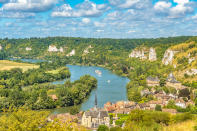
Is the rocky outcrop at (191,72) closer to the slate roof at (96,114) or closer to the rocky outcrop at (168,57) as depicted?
the rocky outcrop at (168,57)

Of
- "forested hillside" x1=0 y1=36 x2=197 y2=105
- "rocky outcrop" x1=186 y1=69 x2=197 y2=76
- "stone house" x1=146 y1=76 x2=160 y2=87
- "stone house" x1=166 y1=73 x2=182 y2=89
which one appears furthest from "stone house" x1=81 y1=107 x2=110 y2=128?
"rocky outcrop" x1=186 y1=69 x2=197 y2=76

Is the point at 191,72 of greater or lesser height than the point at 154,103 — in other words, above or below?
above

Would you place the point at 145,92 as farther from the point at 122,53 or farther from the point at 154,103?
the point at 122,53

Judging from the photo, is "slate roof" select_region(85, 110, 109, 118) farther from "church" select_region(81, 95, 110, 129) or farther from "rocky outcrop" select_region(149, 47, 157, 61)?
"rocky outcrop" select_region(149, 47, 157, 61)

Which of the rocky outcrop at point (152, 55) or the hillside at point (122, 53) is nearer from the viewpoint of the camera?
the hillside at point (122, 53)

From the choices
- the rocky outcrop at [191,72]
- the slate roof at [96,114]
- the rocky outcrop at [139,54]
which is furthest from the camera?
the rocky outcrop at [139,54]

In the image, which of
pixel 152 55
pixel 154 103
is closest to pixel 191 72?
pixel 154 103

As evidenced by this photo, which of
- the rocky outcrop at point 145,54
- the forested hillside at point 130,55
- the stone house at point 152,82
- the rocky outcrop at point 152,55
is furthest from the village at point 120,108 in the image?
the rocky outcrop at point 145,54

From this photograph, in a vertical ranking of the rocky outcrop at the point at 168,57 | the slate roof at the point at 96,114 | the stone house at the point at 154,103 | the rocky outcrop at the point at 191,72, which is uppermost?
the rocky outcrop at the point at 168,57

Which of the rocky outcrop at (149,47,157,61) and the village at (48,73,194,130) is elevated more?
the rocky outcrop at (149,47,157,61)
